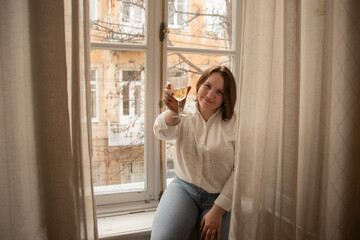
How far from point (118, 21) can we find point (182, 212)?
1.04 meters

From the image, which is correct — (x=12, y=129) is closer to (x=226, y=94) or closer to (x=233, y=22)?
(x=226, y=94)

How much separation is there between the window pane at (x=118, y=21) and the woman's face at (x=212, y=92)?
1.49ft

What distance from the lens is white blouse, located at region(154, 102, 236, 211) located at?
1179 mm

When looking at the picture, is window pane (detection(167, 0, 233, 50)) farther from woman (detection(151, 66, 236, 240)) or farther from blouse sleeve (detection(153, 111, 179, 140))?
blouse sleeve (detection(153, 111, 179, 140))

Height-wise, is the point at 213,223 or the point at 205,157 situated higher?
the point at 205,157

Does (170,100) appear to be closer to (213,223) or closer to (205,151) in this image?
(205,151)

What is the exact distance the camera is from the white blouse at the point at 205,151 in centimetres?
118

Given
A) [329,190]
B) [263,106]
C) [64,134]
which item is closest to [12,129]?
[64,134]

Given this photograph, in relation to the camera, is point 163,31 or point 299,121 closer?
point 299,121

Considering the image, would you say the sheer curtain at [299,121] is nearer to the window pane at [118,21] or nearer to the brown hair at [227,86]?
the brown hair at [227,86]

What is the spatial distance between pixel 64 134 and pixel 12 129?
0.15 m

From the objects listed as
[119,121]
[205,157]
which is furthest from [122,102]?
[205,157]

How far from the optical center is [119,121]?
1.37 meters

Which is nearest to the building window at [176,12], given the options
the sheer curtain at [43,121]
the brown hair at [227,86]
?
the brown hair at [227,86]
